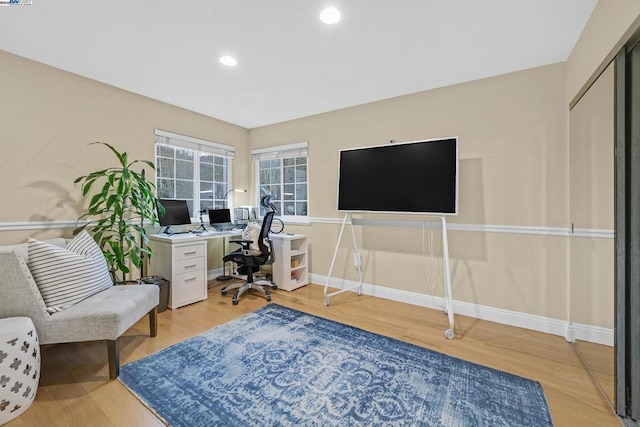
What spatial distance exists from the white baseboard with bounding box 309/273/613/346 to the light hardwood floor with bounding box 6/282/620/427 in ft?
0.25

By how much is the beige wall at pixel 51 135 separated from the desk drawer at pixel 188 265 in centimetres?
105

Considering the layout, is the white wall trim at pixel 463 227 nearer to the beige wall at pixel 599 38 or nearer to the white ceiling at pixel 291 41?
the beige wall at pixel 599 38

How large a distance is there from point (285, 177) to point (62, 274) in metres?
2.89

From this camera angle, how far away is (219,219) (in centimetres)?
389

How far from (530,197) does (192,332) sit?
→ 3313mm

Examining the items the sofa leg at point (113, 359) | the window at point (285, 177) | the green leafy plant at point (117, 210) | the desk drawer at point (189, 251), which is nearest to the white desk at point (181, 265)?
the desk drawer at point (189, 251)

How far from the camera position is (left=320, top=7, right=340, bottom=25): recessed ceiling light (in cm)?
178

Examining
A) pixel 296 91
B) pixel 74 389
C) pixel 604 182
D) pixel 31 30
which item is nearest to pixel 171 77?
pixel 31 30

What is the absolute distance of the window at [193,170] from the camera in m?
3.55

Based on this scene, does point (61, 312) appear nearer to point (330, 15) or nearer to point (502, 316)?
point (330, 15)

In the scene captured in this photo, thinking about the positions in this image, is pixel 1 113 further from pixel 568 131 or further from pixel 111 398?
pixel 568 131

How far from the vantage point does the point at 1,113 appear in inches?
89.3

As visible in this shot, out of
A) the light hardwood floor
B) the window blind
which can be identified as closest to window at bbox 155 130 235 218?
the window blind

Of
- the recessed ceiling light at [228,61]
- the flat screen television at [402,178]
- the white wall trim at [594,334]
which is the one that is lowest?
the white wall trim at [594,334]
